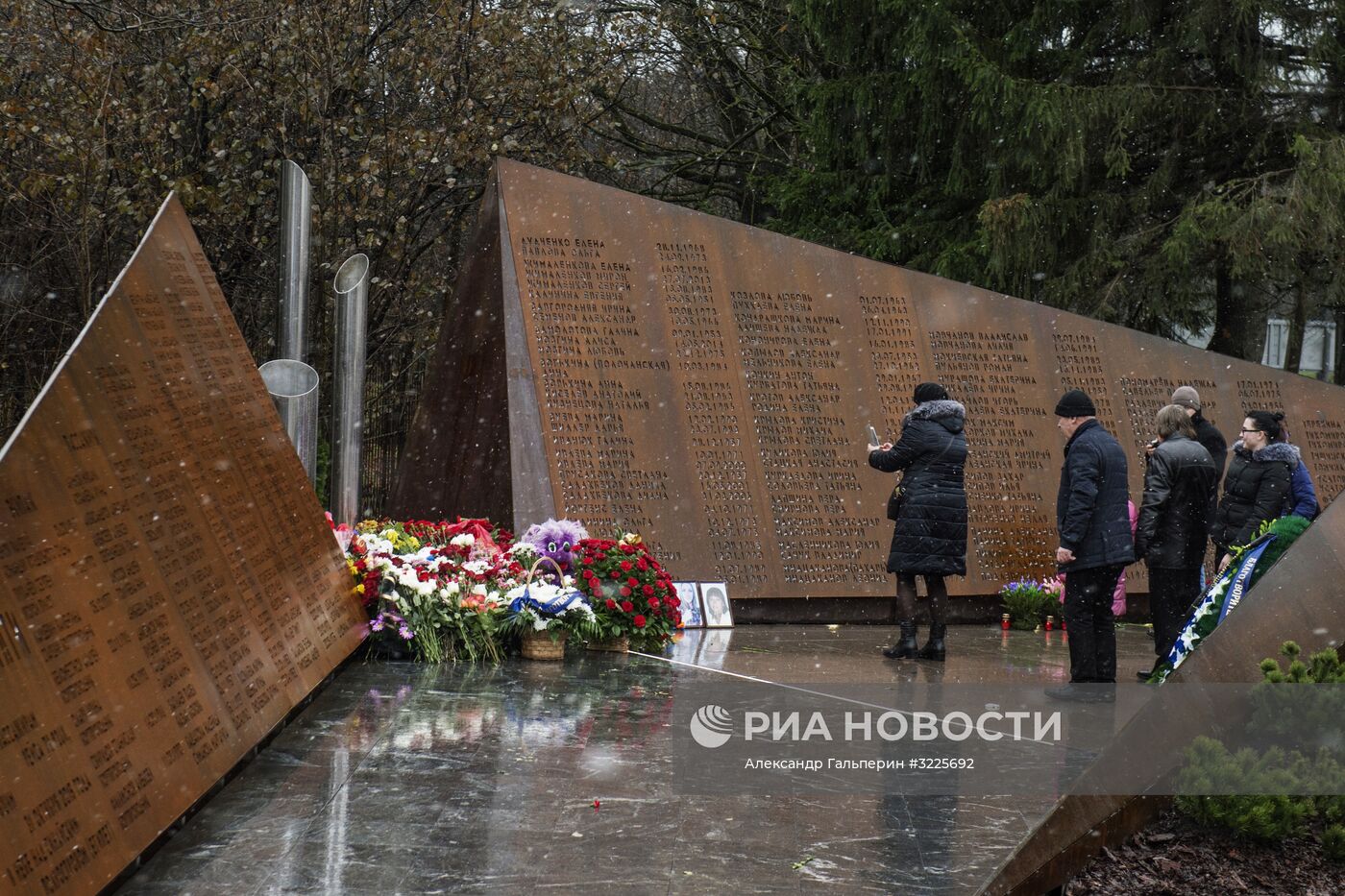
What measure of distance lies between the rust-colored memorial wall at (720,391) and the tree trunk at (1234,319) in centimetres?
594

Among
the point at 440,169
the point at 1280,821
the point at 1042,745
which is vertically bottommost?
the point at 1042,745

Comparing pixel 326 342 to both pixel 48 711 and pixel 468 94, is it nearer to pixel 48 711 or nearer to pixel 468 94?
pixel 468 94

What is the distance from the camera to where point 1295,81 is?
16172 millimetres

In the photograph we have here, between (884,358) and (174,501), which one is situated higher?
(884,358)

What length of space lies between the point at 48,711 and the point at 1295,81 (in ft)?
52.6

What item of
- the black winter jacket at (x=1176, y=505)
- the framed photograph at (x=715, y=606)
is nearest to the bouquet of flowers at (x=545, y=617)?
the framed photograph at (x=715, y=606)

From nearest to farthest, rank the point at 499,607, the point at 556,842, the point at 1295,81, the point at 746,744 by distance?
the point at 556,842 < the point at 746,744 < the point at 499,607 < the point at 1295,81

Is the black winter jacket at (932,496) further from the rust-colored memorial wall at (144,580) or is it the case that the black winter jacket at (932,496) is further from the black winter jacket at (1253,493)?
the rust-colored memorial wall at (144,580)

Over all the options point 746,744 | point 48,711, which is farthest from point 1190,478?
point 48,711

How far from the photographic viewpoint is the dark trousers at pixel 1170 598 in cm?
805

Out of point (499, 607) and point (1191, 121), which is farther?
point (1191, 121)

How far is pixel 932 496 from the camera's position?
334 inches

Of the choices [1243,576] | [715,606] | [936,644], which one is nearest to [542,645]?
[715,606]

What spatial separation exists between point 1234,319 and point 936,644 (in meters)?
10.7
